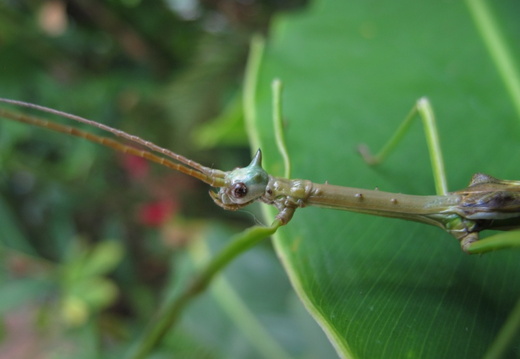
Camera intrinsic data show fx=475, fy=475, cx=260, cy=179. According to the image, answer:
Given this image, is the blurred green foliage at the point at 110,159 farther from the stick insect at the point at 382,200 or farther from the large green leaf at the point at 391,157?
the stick insect at the point at 382,200

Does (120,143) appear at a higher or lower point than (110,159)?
lower

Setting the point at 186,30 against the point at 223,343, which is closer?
the point at 223,343

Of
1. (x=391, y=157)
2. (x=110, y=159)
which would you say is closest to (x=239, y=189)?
(x=391, y=157)

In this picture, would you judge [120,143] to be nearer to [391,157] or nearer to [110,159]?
[391,157]

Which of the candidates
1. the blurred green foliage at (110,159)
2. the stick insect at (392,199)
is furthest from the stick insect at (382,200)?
the blurred green foliage at (110,159)

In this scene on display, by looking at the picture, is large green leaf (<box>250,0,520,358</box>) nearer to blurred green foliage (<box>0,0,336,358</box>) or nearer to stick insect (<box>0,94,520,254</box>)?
stick insect (<box>0,94,520,254</box>)

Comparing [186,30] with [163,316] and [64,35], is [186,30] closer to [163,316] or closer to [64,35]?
[64,35]

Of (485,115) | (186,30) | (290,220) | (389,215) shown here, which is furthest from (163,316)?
(186,30)
